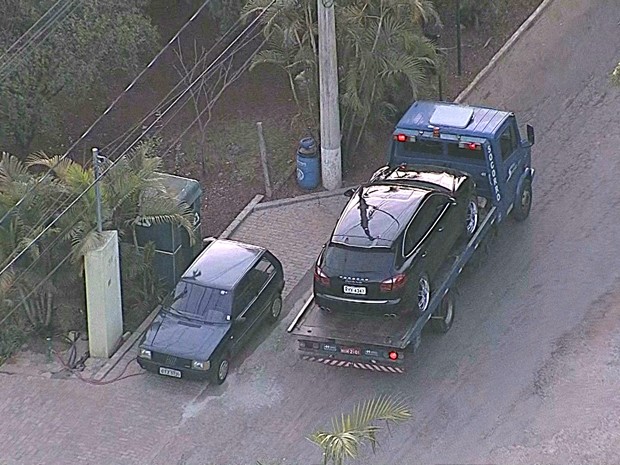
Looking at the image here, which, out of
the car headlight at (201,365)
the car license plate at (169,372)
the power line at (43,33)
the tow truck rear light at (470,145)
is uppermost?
the power line at (43,33)

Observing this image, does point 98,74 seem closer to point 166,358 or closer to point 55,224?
point 55,224

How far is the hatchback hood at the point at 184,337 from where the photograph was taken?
18.0m

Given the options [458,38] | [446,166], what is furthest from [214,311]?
[458,38]

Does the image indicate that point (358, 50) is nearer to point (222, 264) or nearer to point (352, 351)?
point (222, 264)

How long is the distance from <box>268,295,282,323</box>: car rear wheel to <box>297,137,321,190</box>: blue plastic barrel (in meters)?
3.94

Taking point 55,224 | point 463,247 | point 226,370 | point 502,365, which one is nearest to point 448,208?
point 463,247

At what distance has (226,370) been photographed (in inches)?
725

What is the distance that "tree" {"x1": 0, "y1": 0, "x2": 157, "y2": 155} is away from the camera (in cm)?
2253

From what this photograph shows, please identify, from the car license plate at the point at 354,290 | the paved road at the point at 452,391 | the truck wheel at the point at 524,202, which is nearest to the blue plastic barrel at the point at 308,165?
the paved road at the point at 452,391

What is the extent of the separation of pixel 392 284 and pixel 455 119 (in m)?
3.83

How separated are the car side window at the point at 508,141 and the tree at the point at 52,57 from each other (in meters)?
7.54

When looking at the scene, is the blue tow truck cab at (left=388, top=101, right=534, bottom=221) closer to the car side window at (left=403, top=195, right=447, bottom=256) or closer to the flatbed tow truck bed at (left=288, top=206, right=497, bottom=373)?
the car side window at (left=403, top=195, right=447, bottom=256)

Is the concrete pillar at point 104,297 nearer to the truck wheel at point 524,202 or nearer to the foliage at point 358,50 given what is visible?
the foliage at point 358,50

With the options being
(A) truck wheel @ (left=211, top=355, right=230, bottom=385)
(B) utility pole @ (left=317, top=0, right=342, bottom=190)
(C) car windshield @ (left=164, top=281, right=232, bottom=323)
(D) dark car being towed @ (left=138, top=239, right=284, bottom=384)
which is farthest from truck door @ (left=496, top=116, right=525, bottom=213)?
(A) truck wheel @ (left=211, top=355, right=230, bottom=385)
